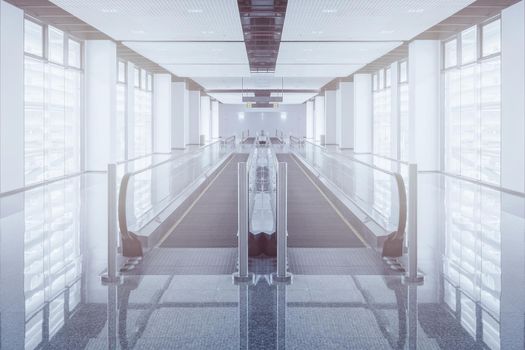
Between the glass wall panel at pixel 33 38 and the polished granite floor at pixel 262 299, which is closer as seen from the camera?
the polished granite floor at pixel 262 299

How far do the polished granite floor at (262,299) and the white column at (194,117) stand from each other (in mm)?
32780

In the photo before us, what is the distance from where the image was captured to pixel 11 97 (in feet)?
41.5

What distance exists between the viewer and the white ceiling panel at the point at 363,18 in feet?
40.1

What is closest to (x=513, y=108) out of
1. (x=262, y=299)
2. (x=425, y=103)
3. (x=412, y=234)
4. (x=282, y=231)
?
(x=425, y=103)

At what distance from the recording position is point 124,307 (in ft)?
15.4

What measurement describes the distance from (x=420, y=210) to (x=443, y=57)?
9497 mm

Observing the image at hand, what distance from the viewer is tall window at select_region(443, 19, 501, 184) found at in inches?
596

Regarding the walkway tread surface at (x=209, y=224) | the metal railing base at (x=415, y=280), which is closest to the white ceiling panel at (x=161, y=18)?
the walkway tread surface at (x=209, y=224)

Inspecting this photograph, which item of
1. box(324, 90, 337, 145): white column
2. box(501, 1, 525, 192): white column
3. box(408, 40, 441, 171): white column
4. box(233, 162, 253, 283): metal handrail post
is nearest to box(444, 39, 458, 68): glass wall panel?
box(408, 40, 441, 171): white column

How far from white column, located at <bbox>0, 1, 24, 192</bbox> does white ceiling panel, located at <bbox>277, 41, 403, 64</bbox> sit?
26.1 ft

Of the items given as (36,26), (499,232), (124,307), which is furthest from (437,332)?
(36,26)

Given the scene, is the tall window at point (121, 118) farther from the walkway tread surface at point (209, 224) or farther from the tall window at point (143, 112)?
the walkway tread surface at point (209, 224)

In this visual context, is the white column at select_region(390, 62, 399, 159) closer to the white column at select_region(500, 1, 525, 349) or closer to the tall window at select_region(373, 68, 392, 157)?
the tall window at select_region(373, 68, 392, 157)

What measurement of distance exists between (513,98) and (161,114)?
1972cm
